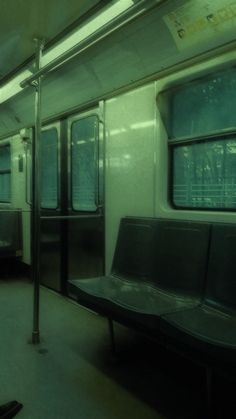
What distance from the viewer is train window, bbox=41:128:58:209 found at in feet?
16.1

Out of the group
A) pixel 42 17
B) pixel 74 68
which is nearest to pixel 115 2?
pixel 42 17

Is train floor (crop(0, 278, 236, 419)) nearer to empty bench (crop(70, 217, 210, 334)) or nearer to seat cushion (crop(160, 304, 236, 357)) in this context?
empty bench (crop(70, 217, 210, 334))

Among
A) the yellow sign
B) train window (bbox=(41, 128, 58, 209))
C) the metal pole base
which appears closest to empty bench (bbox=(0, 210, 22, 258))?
train window (bbox=(41, 128, 58, 209))

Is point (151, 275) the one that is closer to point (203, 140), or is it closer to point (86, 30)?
point (203, 140)

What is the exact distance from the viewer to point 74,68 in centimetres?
366

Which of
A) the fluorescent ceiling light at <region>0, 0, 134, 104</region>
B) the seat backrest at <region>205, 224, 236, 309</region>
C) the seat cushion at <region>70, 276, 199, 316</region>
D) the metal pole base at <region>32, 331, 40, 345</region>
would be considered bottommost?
the metal pole base at <region>32, 331, 40, 345</region>

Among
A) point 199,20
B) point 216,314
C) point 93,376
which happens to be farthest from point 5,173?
point 216,314

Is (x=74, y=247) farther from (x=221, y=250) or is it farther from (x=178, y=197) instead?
(x=221, y=250)

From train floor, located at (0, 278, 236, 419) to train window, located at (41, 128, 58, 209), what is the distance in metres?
1.73

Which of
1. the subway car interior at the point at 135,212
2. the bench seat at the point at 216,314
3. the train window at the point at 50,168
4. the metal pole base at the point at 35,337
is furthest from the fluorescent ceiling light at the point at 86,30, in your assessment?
the metal pole base at the point at 35,337

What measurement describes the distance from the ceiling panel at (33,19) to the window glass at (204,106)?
3.06 feet

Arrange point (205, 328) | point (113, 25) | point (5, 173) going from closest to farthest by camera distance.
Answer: point (205, 328) → point (113, 25) → point (5, 173)

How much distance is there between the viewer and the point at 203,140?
2.88 metres

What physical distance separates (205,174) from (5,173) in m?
4.36
